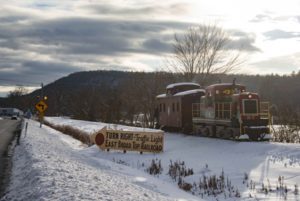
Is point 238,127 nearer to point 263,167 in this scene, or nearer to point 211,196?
point 263,167

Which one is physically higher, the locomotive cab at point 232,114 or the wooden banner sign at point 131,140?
the locomotive cab at point 232,114

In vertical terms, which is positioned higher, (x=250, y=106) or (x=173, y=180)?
(x=250, y=106)

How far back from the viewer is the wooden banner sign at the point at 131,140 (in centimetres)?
2233

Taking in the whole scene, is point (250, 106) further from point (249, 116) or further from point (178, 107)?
point (178, 107)

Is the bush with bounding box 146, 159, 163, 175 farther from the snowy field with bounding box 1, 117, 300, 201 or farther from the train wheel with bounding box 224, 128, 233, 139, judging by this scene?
the train wheel with bounding box 224, 128, 233, 139

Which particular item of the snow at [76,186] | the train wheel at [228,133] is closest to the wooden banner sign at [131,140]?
the train wheel at [228,133]

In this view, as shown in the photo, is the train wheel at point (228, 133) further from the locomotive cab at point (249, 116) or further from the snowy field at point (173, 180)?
the snowy field at point (173, 180)

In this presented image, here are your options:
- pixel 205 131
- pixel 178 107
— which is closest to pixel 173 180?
pixel 205 131

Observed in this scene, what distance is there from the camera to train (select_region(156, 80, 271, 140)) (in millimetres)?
22094

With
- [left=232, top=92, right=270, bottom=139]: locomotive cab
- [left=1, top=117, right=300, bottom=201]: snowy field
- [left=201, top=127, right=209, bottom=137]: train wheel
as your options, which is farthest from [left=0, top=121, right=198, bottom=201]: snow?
[left=201, top=127, right=209, bottom=137]: train wheel

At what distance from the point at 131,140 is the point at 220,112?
5361 mm

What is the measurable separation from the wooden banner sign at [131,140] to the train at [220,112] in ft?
12.4

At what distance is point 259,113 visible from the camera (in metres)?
22.7

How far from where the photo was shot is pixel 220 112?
24328mm
